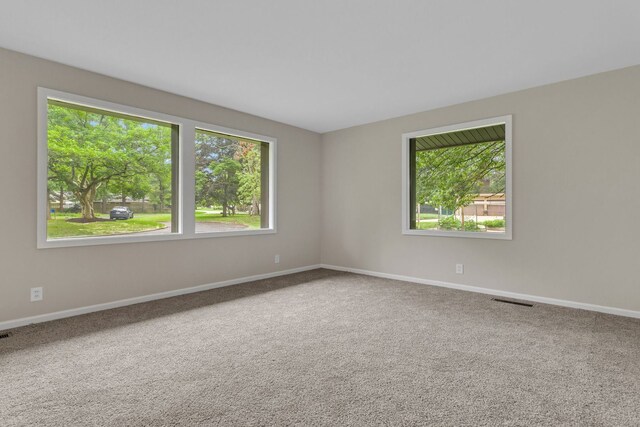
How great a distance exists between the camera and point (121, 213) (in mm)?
3807

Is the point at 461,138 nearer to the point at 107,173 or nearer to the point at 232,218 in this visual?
the point at 232,218

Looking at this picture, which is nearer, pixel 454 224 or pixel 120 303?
pixel 120 303

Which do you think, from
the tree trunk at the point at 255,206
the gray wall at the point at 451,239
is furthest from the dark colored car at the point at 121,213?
the tree trunk at the point at 255,206

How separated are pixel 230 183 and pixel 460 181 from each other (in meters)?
3.24

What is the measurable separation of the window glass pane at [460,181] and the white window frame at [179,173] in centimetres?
224

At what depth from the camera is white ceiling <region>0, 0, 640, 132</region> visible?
7.82ft

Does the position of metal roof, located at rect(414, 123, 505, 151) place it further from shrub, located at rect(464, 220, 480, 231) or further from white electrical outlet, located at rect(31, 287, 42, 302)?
white electrical outlet, located at rect(31, 287, 42, 302)

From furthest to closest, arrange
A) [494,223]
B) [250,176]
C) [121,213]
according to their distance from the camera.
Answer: [250,176]
[494,223]
[121,213]

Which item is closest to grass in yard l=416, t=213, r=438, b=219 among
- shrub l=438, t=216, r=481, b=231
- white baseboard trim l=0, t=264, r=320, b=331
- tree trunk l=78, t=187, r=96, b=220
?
shrub l=438, t=216, r=481, b=231

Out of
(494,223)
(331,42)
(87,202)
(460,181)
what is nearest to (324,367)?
(331,42)

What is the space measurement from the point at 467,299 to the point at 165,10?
4083 millimetres

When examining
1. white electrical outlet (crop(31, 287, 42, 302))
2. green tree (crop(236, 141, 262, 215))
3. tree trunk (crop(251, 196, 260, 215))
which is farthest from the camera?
tree trunk (crop(251, 196, 260, 215))

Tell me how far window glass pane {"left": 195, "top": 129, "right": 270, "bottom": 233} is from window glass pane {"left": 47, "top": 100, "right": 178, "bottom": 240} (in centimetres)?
39

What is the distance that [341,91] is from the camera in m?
4.02
